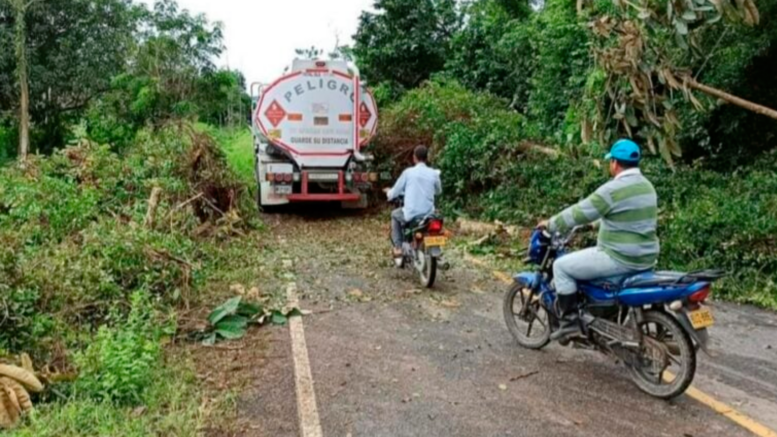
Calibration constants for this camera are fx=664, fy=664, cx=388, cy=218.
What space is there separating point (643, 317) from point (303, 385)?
2.32m

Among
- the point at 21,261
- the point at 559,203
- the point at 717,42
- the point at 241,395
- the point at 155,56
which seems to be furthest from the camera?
the point at 155,56

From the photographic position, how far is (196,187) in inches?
396

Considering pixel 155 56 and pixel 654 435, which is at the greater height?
pixel 155 56

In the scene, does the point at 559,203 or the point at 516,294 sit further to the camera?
the point at 559,203

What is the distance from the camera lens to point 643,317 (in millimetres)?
4383

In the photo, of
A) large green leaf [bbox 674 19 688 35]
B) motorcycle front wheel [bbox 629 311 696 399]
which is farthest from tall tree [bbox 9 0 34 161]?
motorcycle front wheel [bbox 629 311 696 399]

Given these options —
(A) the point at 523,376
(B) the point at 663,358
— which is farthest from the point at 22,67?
(B) the point at 663,358

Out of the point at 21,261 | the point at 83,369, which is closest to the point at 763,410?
the point at 83,369

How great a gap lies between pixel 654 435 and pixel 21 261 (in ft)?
16.7

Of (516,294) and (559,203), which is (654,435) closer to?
(516,294)

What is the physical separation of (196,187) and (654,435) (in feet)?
25.8

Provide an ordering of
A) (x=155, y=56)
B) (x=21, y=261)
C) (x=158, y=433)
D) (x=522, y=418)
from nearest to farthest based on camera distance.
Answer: (x=158, y=433) < (x=522, y=418) < (x=21, y=261) < (x=155, y=56)

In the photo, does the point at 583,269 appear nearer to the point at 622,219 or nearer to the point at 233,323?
the point at 622,219

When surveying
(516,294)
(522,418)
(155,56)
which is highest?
(155,56)
